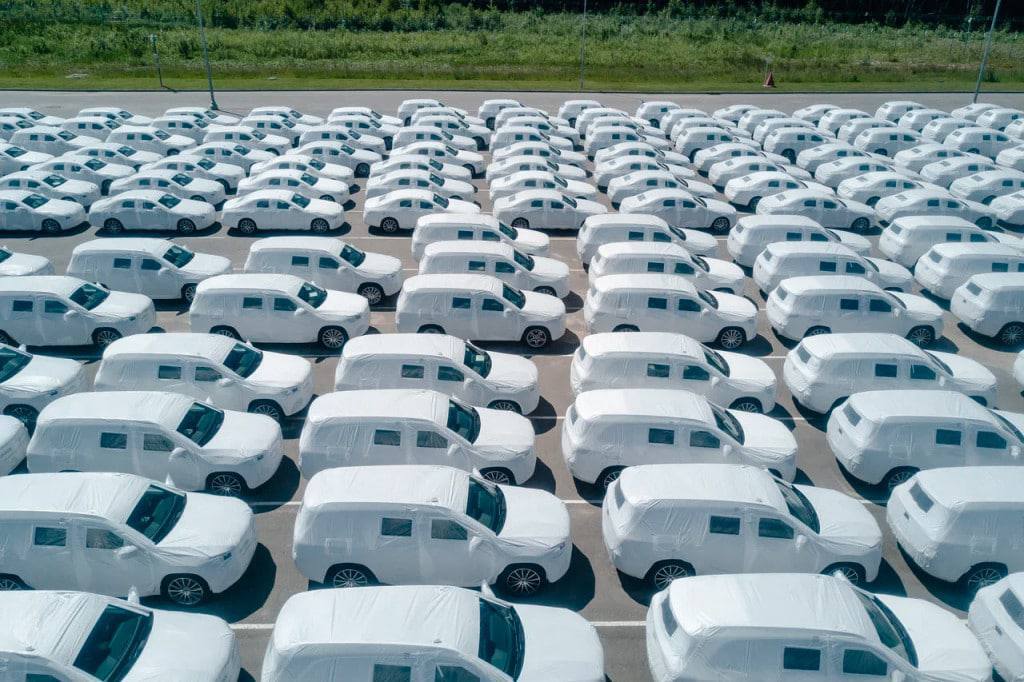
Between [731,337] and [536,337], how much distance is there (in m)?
4.63

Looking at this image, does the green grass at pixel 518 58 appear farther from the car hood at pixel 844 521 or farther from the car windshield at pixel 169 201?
the car hood at pixel 844 521

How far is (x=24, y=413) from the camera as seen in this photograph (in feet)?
47.1

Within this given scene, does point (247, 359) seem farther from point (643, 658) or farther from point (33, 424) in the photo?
point (643, 658)

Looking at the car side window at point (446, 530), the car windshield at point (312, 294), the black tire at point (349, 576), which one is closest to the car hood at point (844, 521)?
the car side window at point (446, 530)

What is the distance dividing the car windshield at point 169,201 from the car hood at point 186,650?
18781mm

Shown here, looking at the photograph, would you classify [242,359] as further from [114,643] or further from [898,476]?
[898,476]

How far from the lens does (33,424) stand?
14.4 m

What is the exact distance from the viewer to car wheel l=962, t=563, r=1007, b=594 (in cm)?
1102

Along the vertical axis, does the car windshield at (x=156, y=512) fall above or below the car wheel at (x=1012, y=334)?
above

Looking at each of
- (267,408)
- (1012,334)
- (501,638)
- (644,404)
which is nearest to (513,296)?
(644,404)

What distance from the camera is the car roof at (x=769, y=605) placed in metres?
8.61

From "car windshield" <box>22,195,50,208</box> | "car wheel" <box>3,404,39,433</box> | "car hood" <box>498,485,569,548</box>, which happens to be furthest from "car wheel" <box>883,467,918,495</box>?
"car windshield" <box>22,195,50,208</box>

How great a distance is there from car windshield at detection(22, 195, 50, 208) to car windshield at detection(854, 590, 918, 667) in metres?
26.0

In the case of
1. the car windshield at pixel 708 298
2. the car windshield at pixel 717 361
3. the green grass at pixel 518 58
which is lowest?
the car windshield at pixel 717 361
